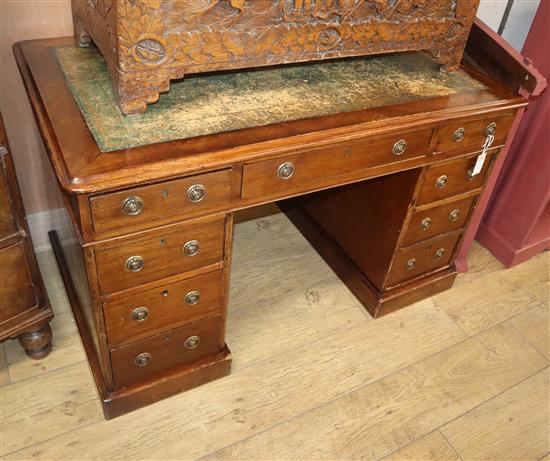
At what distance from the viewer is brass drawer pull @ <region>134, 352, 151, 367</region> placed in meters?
1.47

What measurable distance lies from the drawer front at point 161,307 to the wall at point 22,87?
0.49m

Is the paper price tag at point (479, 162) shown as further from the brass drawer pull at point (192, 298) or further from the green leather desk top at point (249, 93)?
the brass drawer pull at point (192, 298)

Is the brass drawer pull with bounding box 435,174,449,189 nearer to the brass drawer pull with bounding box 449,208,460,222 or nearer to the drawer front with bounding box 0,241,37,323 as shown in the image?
the brass drawer pull with bounding box 449,208,460,222

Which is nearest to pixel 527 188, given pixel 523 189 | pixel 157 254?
pixel 523 189

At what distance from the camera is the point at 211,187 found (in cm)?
120

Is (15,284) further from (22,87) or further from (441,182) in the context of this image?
(441,182)

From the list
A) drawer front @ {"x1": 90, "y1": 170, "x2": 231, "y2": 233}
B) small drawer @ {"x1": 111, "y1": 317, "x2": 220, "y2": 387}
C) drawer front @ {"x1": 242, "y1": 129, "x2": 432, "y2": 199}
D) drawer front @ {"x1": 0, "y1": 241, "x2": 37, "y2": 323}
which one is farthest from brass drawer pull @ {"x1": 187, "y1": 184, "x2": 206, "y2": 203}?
drawer front @ {"x1": 0, "y1": 241, "x2": 37, "y2": 323}

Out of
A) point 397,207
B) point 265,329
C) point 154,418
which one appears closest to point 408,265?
point 397,207

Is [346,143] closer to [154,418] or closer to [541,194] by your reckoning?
[154,418]

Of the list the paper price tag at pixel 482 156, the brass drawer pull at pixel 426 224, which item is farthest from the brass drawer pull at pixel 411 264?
the paper price tag at pixel 482 156

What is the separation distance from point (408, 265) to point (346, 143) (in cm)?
74

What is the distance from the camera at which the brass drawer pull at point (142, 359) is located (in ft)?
4.83

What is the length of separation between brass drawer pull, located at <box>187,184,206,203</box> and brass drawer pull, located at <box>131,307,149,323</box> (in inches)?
13.9

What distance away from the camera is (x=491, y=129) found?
1593 millimetres
